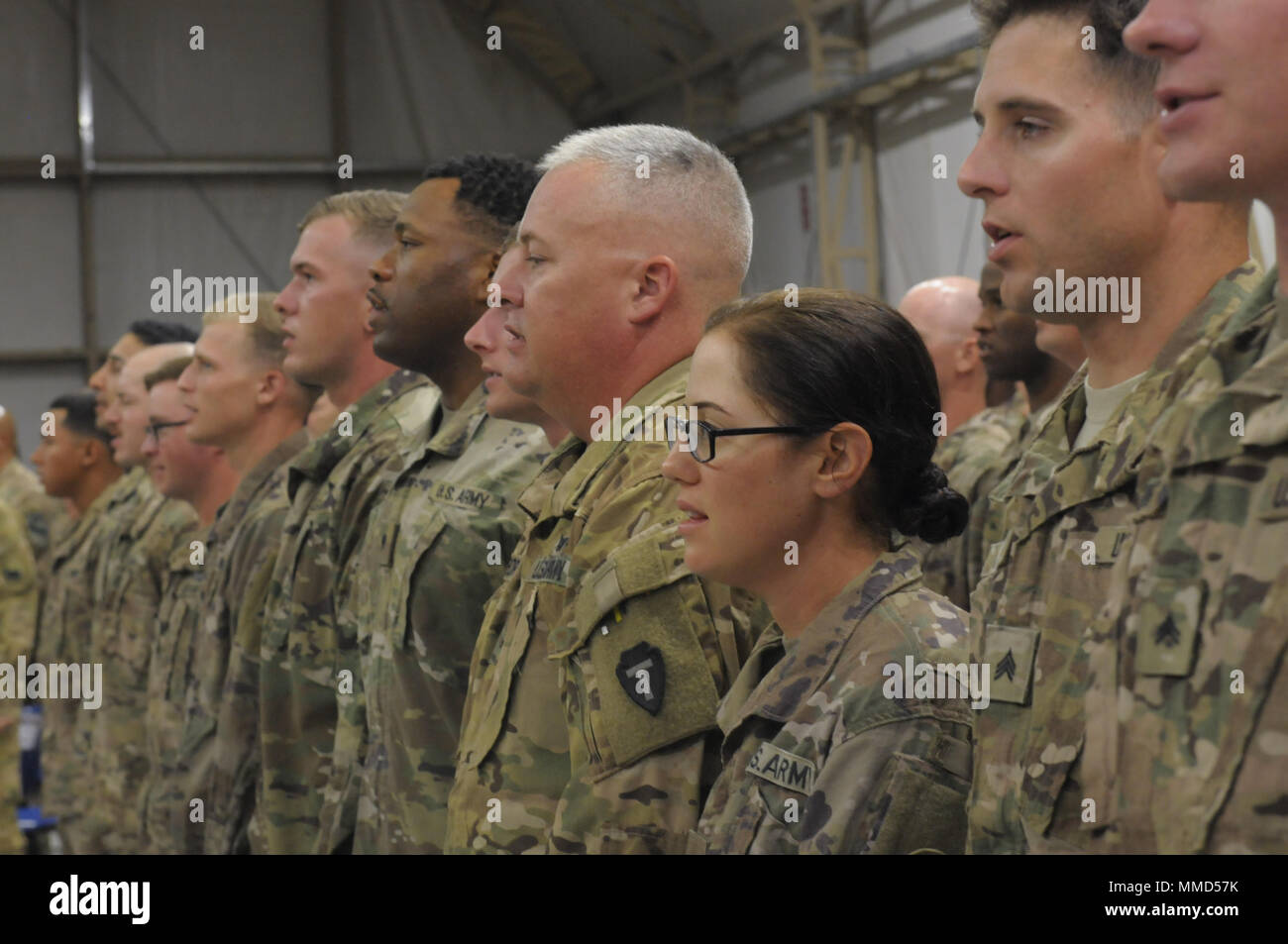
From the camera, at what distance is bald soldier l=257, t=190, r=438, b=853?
3371mm

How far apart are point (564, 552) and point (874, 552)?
1.58ft

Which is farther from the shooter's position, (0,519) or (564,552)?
(0,519)

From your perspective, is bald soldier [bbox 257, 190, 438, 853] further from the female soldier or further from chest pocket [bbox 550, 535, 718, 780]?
the female soldier

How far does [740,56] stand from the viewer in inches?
484


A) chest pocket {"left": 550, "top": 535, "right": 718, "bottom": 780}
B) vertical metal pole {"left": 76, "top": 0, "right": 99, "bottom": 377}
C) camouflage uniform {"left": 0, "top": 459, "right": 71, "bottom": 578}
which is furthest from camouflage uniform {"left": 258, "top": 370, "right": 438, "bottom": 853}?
vertical metal pole {"left": 76, "top": 0, "right": 99, "bottom": 377}

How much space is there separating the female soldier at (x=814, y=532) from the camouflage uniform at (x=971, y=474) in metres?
1.36

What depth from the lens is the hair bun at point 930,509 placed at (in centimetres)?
190

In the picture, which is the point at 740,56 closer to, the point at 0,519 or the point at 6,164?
the point at 6,164

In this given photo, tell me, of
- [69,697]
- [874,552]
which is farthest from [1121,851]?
[69,697]

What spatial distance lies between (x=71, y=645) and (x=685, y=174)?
5041 millimetres

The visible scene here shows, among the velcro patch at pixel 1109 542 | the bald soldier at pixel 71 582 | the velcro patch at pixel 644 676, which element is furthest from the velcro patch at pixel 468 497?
the bald soldier at pixel 71 582

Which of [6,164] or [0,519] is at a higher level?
[6,164]

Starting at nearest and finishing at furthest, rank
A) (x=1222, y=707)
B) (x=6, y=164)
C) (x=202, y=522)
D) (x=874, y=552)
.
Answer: (x=1222, y=707), (x=874, y=552), (x=202, y=522), (x=6, y=164)

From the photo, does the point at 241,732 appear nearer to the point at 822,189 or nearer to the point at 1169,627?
the point at 1169,627
